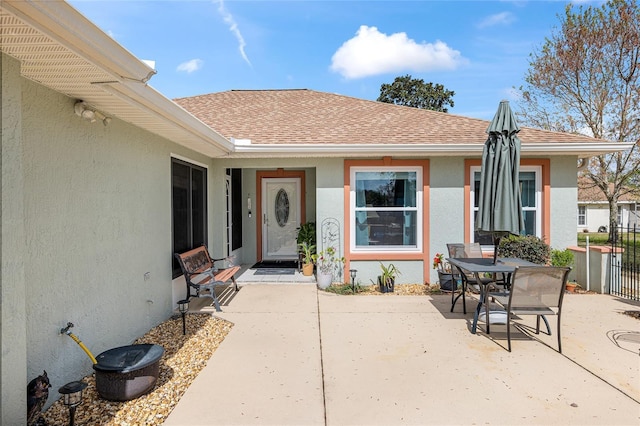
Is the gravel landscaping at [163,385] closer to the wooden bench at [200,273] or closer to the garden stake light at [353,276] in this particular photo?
the wooden bench at [200,273]

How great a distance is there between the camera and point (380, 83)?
36.6 m

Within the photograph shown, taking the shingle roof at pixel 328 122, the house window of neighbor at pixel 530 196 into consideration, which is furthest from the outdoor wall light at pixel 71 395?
the house window of neighbor at pixel 530 196

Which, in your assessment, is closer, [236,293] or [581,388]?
[581,388]

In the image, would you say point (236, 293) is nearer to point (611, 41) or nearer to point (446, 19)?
point (446, 19)

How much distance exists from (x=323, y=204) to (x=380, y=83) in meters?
31.3

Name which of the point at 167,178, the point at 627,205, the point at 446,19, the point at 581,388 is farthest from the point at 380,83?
the point at 581,388

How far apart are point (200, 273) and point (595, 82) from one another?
19.5 m

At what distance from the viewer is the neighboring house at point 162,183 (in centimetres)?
268

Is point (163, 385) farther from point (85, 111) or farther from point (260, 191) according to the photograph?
point (260, 191)

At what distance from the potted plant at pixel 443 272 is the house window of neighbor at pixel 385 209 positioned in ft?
1.64

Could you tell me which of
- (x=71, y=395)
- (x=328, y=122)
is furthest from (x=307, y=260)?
(x=71, y=395)

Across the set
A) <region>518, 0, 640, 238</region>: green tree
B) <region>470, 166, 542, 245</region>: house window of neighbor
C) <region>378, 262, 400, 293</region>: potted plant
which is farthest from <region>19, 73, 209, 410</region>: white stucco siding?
<region>518, 0, 640, 238</region>: green tree

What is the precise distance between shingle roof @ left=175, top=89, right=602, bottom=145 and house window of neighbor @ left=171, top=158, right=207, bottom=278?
163 centimetres

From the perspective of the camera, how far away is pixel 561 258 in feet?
26.2
